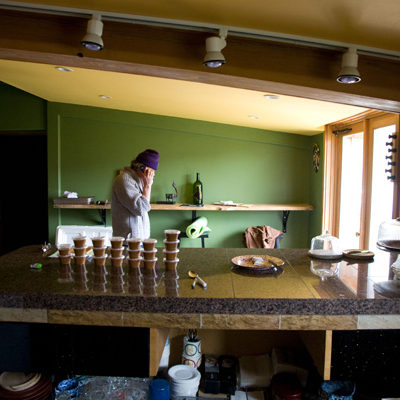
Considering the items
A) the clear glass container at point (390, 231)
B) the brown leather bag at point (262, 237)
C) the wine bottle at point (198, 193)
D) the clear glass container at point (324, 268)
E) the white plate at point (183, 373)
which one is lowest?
the white plate at point (183, 373)

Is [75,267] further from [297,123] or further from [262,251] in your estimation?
[297,123]

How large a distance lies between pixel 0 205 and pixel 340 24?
20.4 ft

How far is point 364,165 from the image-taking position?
3.61 m

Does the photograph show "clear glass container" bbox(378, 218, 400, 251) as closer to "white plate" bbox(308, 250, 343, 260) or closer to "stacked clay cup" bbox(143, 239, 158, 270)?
"white plate" bbox(308, 250, 343, 260)

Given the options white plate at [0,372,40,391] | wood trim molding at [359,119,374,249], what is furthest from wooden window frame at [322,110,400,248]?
white plate at [0,372,40,391]

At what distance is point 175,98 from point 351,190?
2.08 m

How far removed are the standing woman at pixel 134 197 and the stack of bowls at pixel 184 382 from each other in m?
1.58

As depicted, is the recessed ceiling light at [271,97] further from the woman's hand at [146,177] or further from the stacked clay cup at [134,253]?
the stacked clay cup at [134,253]

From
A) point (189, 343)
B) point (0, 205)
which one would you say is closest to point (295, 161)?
point (189, 343)

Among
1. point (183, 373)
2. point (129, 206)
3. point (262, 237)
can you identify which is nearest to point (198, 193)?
point (262, 237)

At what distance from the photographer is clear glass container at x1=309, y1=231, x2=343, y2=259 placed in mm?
2285

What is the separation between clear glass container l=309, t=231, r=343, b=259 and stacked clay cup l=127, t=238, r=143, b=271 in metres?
1.06

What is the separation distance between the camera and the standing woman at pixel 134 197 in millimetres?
3143

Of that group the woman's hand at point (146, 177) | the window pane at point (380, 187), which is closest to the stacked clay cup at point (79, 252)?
the woman's hand at point (146, 177)
